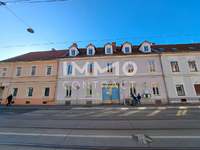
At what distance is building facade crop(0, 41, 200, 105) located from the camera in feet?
60.5

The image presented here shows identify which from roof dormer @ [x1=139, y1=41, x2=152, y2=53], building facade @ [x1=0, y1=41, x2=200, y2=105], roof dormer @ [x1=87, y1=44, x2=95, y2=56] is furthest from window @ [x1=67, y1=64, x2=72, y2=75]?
roof dormer @ [x1=139, y1=41, x2=152, y2=53]

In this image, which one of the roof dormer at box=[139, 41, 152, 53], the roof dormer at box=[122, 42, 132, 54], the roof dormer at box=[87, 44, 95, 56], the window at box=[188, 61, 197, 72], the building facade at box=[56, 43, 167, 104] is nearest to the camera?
the building facade at box=[56, 43, 167, 104]

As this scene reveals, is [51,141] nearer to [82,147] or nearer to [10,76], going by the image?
[82,147]

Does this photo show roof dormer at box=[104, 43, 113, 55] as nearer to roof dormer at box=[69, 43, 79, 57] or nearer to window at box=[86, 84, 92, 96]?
roof dormer at box=[69, 43, 79, 57]

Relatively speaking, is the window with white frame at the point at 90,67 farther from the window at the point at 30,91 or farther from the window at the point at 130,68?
the window at the point at 30,91

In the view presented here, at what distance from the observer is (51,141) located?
4.55 m

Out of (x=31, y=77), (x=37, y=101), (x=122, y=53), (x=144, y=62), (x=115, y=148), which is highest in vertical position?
(x=122, y=53)

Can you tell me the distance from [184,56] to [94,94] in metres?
15.7

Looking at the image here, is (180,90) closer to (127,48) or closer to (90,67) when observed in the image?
(127,48)

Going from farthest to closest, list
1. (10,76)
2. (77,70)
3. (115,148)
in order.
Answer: (10,76) → (77,70) → (115,148)

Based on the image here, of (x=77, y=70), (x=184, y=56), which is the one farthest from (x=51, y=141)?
(x=184, y=56)

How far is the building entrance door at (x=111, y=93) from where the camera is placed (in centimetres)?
1873

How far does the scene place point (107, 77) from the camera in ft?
64.4

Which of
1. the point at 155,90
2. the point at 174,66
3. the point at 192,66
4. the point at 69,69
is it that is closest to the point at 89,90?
the point at 69,69
